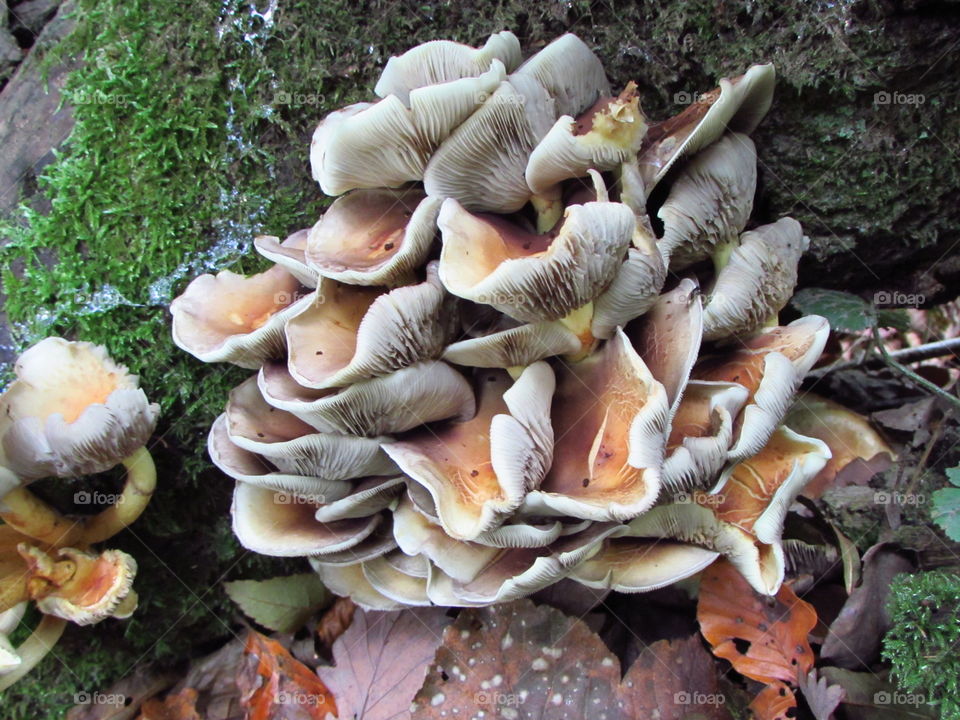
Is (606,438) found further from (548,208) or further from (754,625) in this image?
(754,625)

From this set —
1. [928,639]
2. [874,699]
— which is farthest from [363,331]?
[874,699]

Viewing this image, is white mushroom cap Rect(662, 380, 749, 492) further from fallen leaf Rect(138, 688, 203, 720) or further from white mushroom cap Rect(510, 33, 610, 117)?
fallen leaf Rect(138, 688, 203, 720)

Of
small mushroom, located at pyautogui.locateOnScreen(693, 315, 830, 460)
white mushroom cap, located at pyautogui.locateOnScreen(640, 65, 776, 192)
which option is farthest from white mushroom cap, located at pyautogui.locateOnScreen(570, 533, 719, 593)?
white mushroom cap, located at pyautogui.locateOnScreen(640, 65, 776, 192)

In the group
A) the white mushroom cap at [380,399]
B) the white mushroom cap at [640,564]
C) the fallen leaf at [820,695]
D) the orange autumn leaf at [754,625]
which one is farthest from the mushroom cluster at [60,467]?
the fallen leaf at [820,695]

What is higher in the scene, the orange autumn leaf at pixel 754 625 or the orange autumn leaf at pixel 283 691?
the orange autumn leaf at pixel 754 625

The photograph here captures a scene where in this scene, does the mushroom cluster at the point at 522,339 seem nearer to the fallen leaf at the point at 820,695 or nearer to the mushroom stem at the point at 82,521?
the mushroom stem at the point at 82,521

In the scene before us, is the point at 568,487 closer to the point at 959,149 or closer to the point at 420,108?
the point at 420,108
